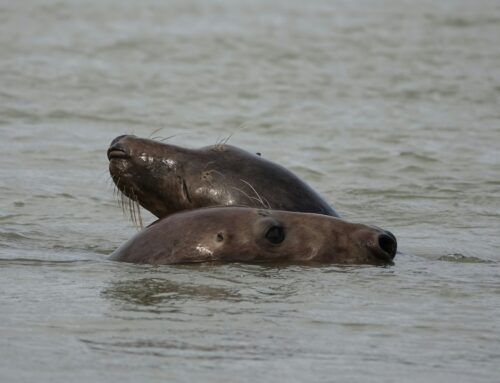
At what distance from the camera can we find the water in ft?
18.8

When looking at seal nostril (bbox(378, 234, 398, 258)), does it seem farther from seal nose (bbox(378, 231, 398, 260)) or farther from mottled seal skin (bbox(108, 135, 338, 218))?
mottled seal skin (bbox(108, 135, 338, 218))

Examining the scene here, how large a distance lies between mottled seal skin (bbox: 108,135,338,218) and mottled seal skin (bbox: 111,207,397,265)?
16.8 inches

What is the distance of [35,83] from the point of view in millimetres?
17875

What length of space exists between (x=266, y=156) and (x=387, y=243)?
6069 mm

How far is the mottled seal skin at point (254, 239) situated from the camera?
7.53 m

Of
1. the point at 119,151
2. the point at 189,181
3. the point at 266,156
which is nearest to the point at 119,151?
the point at 119,151

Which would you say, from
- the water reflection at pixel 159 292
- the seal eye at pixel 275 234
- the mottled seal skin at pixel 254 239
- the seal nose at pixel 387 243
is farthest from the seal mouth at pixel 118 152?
the seal nose at pixel 387 243

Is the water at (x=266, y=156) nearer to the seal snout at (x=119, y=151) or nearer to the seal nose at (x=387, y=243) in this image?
the seal nose at (x=387, y=243)

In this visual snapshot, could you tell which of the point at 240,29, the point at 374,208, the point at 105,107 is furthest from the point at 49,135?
the point at 240,29

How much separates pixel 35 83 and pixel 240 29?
742 centimetres

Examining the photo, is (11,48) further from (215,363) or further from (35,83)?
(215,363)

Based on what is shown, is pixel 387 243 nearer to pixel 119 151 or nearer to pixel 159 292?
pixel 159 292

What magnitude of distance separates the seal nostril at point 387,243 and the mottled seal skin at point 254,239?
2 centimetres

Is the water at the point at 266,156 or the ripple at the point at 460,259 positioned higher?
the water at the point at 266,156
